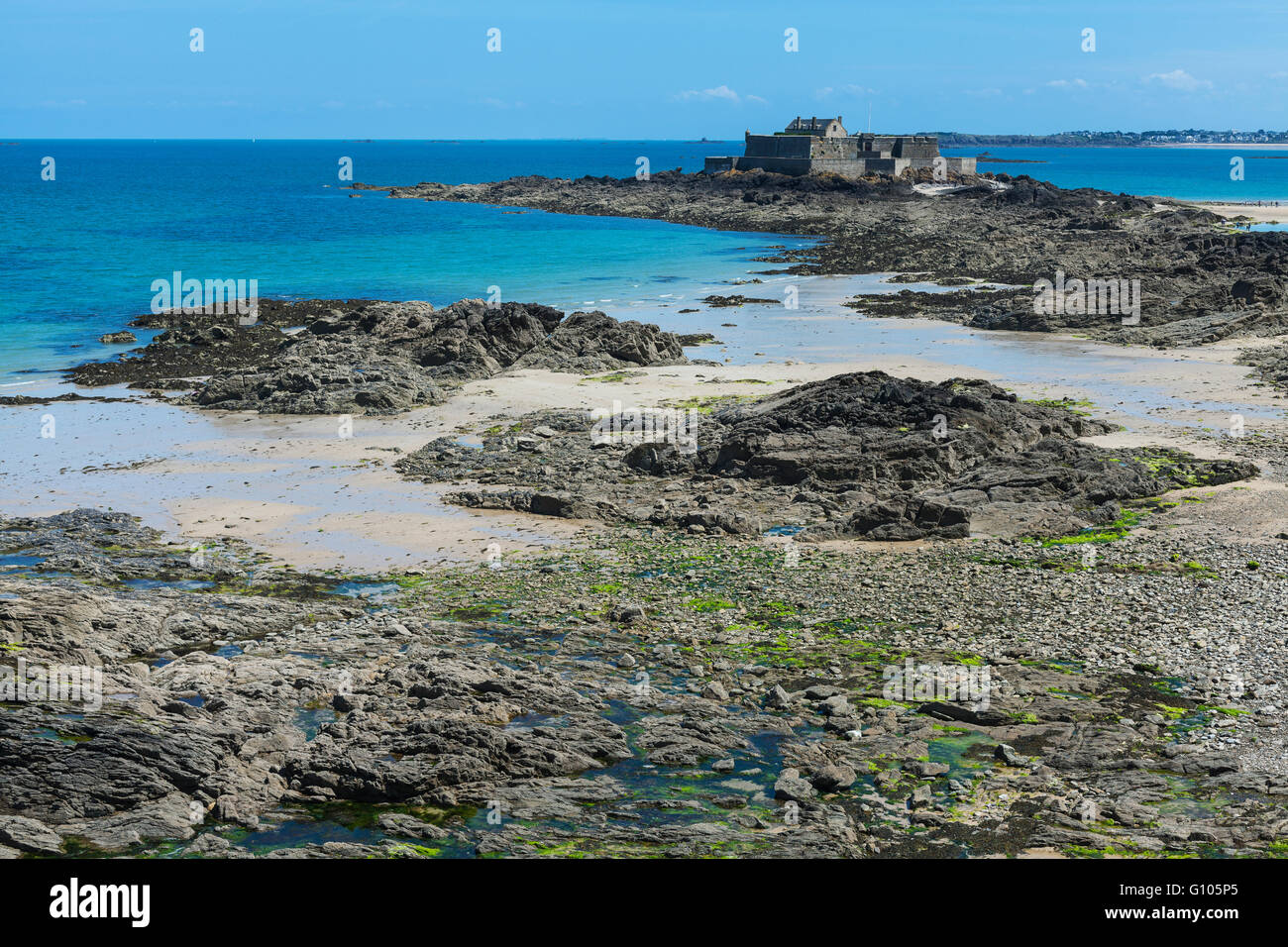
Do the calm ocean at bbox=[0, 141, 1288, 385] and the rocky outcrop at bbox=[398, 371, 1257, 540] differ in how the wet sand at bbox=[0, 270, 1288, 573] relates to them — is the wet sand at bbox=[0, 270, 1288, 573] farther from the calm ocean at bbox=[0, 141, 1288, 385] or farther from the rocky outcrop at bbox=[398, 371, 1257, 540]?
the calm ocean at bbox=[0, 141, 1288, 385]

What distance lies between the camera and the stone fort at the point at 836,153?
335 feet

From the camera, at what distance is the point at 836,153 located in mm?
103250

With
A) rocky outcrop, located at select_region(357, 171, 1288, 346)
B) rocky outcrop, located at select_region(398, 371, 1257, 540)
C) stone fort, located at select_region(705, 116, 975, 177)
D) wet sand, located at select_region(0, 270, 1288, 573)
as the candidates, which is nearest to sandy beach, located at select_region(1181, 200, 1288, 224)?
rocky outcrop, located at select_region(357, 171, 1288, 346)

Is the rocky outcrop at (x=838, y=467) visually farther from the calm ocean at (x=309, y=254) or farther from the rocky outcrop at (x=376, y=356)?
the calm ocean at (x=309, y=254)

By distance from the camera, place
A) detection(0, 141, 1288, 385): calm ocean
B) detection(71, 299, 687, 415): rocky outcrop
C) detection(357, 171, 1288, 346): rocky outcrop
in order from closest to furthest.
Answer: detection(71, 299, 687, 415): rocky outcrop
detection(357, 171, 1288, 346): rocky outcrop
detection(0, 141, 1288, 385): calm ocean

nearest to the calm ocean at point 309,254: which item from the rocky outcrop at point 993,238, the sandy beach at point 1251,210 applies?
the rocky outcrop at point 993,238

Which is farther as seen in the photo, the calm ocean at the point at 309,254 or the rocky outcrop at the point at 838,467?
the calm ocean at the point at 309,254

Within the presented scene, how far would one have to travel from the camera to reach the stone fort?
10212 cm

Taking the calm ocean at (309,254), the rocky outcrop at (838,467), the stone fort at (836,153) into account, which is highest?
the stone fort at (836,153)

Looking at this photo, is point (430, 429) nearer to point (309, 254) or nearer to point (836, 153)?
point (309, 254)

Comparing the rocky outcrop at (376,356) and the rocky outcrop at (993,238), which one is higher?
the rocky outcrop at (993,238)

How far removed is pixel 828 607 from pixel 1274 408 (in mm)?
17251

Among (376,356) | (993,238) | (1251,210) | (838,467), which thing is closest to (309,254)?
(376,356)

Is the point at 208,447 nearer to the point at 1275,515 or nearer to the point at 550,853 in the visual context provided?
the point at 550,853
